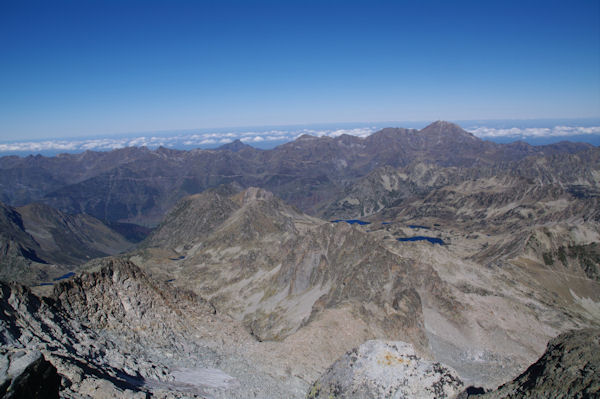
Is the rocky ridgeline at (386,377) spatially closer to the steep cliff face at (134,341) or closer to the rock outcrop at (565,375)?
the steep cliff face at (134,341)

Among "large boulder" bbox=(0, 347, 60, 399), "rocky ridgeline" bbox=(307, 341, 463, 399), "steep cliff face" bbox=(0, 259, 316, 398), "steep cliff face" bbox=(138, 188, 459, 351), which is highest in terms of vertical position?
"large boulder" bbox=(0, 347, 60, 399)

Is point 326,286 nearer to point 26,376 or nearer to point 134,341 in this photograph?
point 134,341

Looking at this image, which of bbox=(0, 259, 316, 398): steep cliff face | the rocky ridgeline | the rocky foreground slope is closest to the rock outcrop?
the rocky foreground slope

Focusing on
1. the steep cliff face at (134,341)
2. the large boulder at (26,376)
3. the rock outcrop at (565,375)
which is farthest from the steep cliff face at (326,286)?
the large boulder at (26,376)

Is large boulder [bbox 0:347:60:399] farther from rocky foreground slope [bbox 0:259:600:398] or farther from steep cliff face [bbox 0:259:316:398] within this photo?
steep cliff face [bbox 0:259:316:398]

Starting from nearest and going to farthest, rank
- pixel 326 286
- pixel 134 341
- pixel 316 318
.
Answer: pixel 134 341 < pixel 316 318 < pixel 326 286

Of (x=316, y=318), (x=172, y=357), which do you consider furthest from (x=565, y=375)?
(x=316, y=318)

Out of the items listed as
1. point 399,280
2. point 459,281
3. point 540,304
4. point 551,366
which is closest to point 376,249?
point 399,280

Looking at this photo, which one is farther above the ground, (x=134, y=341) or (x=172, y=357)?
(x=134, y=341)

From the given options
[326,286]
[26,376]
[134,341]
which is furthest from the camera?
[326,286]

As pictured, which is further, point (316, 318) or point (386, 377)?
point (316, 318)
